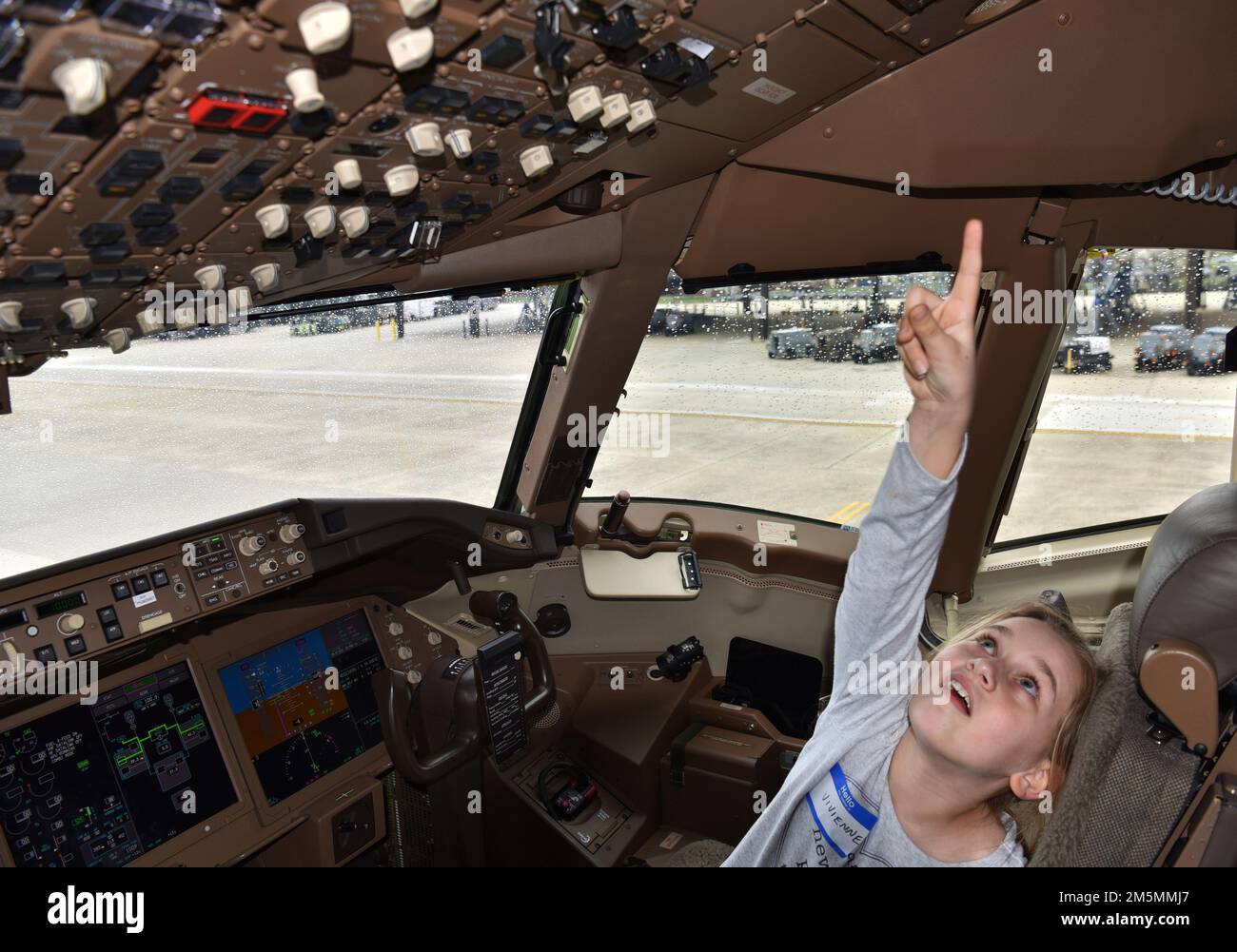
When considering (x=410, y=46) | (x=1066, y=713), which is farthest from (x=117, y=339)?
(x=1066, y=713)

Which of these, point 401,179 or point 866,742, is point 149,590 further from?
point 866,742

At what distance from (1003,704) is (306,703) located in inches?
90.9

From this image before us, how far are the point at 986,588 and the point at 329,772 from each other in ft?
8.95

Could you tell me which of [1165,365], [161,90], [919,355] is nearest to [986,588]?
[1165,365]

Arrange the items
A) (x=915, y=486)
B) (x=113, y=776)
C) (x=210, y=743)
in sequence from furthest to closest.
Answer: (x=210, y=743) < (x=113, y=776) < (x=915, y=486)

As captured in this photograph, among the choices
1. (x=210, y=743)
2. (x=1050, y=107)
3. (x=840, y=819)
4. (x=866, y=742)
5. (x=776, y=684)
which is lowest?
(x=776, y=684)

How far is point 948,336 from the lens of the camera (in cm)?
121

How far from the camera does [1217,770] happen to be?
153 cm

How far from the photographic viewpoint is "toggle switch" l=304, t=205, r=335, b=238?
172 centimetres

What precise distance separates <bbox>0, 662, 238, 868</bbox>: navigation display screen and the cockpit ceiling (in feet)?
3.58

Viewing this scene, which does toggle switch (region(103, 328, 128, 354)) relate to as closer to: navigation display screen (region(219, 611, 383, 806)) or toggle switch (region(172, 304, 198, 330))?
toggle switch (region(172, 304, 198, 330))

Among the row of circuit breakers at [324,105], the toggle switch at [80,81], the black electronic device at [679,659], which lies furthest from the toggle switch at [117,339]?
the black electronic device at [679,659]

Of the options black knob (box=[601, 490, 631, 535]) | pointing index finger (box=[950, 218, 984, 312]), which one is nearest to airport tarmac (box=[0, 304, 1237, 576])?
black knob (box=[601, 490, 631, 535])

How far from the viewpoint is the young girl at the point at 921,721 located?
1.35 meters
